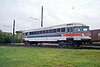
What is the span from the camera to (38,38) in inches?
1485

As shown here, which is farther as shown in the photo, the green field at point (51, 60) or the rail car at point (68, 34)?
the rail car at point (68, 34)

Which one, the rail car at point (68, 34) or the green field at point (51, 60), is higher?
the rail car at point (68, 34)

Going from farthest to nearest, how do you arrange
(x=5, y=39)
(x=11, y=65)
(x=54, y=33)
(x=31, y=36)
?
(x=5, y=39), (x=31, y=36), (x=54, y=33), (x=11, y=65)

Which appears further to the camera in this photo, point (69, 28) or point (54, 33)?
point (54, 33)

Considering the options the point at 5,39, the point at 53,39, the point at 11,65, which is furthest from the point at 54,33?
the point at 5,39

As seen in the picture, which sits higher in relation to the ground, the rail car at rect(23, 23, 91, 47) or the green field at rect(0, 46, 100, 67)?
the rail car at rect(23, 23, 91, 47)

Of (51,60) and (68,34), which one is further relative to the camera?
(68,34)

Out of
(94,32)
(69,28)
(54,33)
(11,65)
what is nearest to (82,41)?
(69,28)

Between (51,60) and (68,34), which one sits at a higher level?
(68,34)

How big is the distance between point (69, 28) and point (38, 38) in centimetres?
966

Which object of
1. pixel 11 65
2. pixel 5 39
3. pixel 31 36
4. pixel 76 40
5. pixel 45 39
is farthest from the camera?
pixel 5 39

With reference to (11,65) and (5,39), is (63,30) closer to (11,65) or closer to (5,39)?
(11,65)

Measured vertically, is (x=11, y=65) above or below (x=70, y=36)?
below

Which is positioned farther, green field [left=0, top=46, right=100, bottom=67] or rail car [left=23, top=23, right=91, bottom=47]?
rail car [left=23, top=23, right=91, bottom=47]
